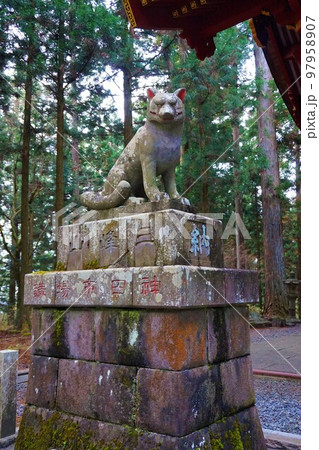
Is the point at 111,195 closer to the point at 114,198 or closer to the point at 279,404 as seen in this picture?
the point at 114,198

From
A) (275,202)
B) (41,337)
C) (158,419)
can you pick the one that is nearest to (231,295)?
(158,419)

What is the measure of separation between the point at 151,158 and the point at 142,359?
1653 millimetres

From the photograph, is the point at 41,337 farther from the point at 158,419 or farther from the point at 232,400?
the point at 232,400

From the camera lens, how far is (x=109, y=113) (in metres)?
12.6

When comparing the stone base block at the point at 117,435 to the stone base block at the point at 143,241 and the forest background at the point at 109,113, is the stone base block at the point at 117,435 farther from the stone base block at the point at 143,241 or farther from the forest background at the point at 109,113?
the forest background at the point at 109,113

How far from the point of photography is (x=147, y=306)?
288 centimetres

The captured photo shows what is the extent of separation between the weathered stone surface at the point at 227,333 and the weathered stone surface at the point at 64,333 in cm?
95

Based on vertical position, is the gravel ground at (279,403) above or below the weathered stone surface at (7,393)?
below

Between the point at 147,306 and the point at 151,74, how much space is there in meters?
10.1

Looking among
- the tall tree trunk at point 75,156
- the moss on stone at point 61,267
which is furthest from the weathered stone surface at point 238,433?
the tall tree trunk at point 75,156

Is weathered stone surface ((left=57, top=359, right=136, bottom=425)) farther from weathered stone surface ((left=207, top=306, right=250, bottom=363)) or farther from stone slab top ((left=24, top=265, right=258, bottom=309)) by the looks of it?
weathered stone surface ((left=207, top=306, right=250, bottom=363))

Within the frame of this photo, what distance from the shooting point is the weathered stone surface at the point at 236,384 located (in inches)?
124

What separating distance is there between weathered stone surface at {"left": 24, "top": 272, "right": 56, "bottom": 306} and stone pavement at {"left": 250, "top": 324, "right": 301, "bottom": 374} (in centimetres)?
351

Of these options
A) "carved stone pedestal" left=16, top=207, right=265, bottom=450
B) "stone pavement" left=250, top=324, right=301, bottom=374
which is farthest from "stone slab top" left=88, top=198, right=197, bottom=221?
"stone pavement" left=250, top=324, right=301, bottom=374
